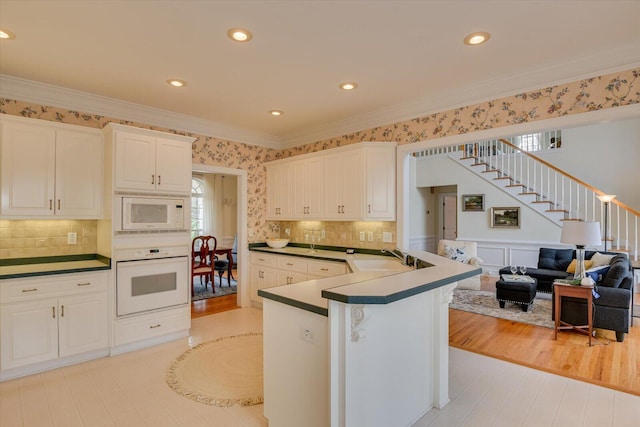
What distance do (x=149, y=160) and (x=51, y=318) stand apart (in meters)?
1.79

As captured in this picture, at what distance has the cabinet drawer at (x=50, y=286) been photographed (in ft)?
9.55

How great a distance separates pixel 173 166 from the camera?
390 cm

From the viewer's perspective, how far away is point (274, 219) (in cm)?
547

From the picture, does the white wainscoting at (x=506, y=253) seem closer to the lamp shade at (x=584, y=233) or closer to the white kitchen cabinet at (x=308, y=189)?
the lamp shade at (x=584, y=233)

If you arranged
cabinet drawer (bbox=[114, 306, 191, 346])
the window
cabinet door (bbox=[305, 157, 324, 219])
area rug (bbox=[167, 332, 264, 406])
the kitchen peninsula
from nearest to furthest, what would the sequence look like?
1. the kitchen peninsula
2. area rug (bbox=[167, 332, 264, 406])
3. cabinet drawer (bbox=[114, 306, 191, 346])
4. cabinet door (bbox=[305, 157, 324, 219])
5. the window

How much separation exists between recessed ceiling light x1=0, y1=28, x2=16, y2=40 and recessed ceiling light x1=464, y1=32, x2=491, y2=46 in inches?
135

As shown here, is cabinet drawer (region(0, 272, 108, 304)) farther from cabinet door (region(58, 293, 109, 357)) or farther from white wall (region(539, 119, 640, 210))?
white wall (region(539, 119, 640, 210))

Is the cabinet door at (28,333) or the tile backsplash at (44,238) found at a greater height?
the tile backsplash at (44,238)

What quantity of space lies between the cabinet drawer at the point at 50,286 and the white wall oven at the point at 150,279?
0.20 m

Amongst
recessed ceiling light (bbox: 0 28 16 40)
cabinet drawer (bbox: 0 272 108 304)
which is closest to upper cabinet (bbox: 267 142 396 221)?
cabinet drawer (bbox: 0 272 108 304)

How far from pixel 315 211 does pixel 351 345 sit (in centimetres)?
308

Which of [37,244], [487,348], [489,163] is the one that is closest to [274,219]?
[37,244]

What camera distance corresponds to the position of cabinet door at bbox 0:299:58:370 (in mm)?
2871

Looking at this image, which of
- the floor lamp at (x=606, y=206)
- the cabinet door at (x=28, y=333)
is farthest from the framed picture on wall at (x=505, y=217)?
the cabinet door at (x=28, y=333)
